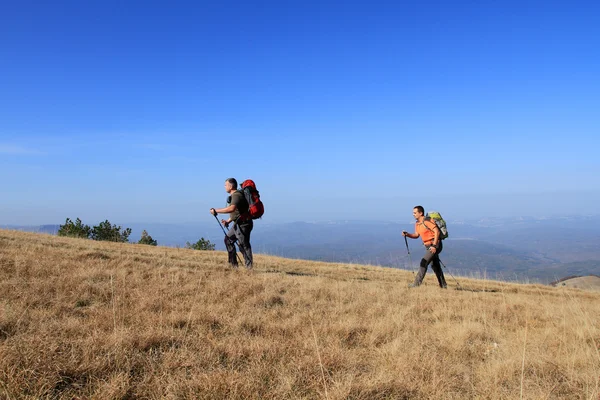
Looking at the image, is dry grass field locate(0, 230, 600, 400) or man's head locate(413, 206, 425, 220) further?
man's head locate(413, 206, 425, 220)

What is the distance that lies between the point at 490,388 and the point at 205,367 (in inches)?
125

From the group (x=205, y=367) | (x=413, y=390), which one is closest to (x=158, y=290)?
(x=205, y=367)

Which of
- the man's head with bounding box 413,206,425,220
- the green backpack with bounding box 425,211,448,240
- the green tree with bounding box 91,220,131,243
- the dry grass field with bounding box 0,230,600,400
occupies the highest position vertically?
the man's head with bounding box 413,206,425,220

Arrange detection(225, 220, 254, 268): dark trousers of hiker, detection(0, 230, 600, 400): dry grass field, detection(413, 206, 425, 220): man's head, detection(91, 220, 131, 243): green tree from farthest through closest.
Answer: detection(91, 220, 131, 243): green tree, detection(413, 206, 425, 220): man's head, detection(225, 220, 254, 268): dark trousers of hiker, detection(0, 230, 600, 400): dry grass field

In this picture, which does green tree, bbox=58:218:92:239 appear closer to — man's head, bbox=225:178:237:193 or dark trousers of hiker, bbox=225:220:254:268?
dark trousers of hiker, bbox=225:220:254:268

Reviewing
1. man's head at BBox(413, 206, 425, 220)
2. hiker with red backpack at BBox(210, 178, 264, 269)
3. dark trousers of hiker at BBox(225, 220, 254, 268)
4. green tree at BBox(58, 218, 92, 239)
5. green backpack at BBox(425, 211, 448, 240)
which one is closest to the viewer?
hiker with red backpack at BBox(210, 178, 264, 269)

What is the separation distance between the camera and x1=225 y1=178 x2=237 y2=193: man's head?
1100 cm

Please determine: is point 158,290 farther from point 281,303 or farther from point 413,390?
point 413,390

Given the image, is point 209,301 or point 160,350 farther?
point 209,301

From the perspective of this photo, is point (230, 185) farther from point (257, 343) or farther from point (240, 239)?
point (257, 343)

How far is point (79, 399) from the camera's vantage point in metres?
3.18

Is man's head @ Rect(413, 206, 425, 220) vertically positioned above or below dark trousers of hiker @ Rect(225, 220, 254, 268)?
above

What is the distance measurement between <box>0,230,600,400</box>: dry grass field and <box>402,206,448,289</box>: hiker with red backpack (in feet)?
10.9

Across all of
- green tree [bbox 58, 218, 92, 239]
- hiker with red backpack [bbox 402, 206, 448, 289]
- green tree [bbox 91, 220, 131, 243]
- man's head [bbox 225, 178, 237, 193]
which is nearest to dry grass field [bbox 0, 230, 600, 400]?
hiker with red backpack [bbox 402, 206, 448, 289]
